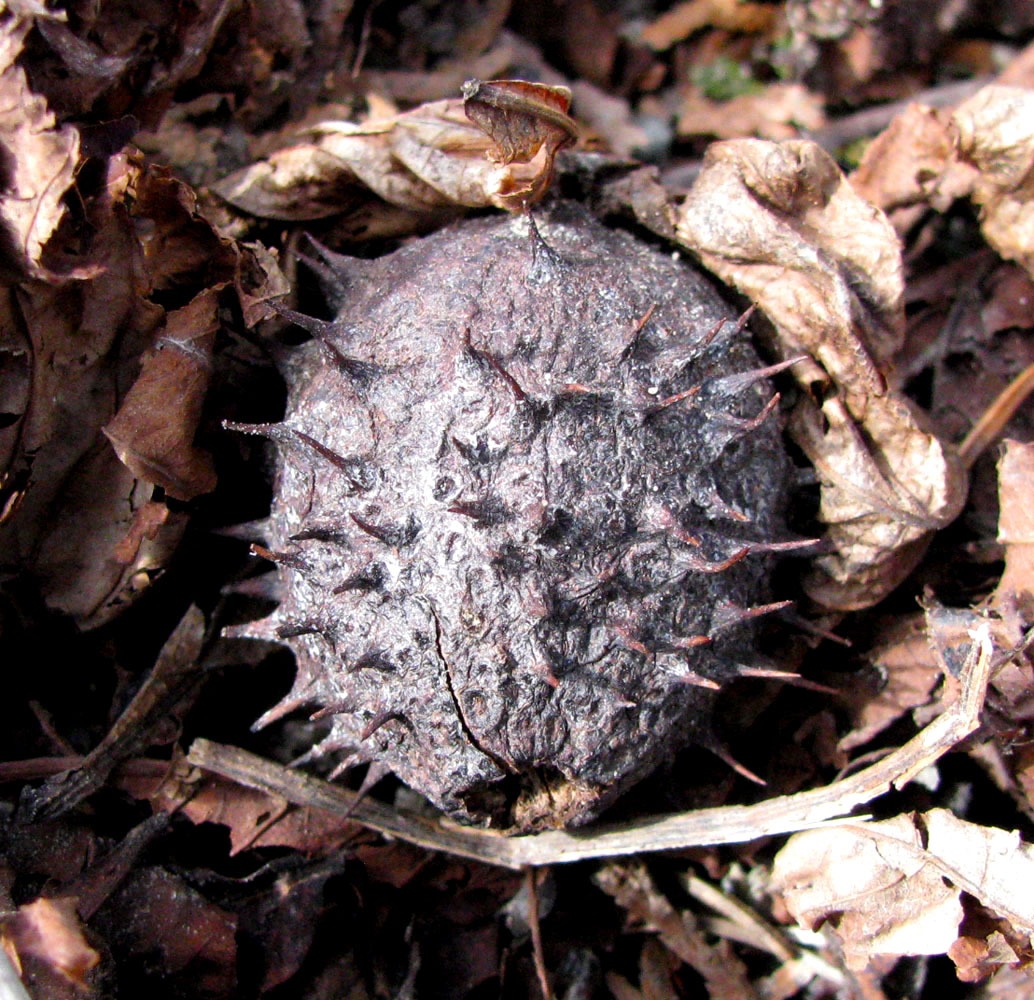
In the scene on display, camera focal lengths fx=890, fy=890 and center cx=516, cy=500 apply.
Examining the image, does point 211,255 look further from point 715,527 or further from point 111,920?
point 111,920

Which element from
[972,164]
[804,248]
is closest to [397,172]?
[804,248]

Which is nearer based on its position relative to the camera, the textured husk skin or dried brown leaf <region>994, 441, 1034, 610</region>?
the textured husk skin

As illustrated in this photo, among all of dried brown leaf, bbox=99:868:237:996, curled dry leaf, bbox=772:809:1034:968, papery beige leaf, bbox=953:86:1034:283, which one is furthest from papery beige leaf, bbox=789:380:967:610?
dried brown leaf, bbox=99:868:237:996

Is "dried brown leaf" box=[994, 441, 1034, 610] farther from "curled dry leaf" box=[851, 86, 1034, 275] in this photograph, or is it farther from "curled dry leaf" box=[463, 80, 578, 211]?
"curled dry leaf" box=[463, 80, 578, 211]

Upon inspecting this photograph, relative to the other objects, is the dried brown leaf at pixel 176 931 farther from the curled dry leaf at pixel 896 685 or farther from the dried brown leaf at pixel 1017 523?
the dried brown leaf at pixel 1017 523

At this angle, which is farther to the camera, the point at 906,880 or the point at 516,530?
the point at 906,880

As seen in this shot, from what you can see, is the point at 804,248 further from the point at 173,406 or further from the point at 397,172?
the point at 173,406

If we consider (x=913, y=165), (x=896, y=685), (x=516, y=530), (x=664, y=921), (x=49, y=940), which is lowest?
(x=664, y=921)

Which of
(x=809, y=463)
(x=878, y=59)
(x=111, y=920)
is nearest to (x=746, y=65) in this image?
(x=878, y=59)
